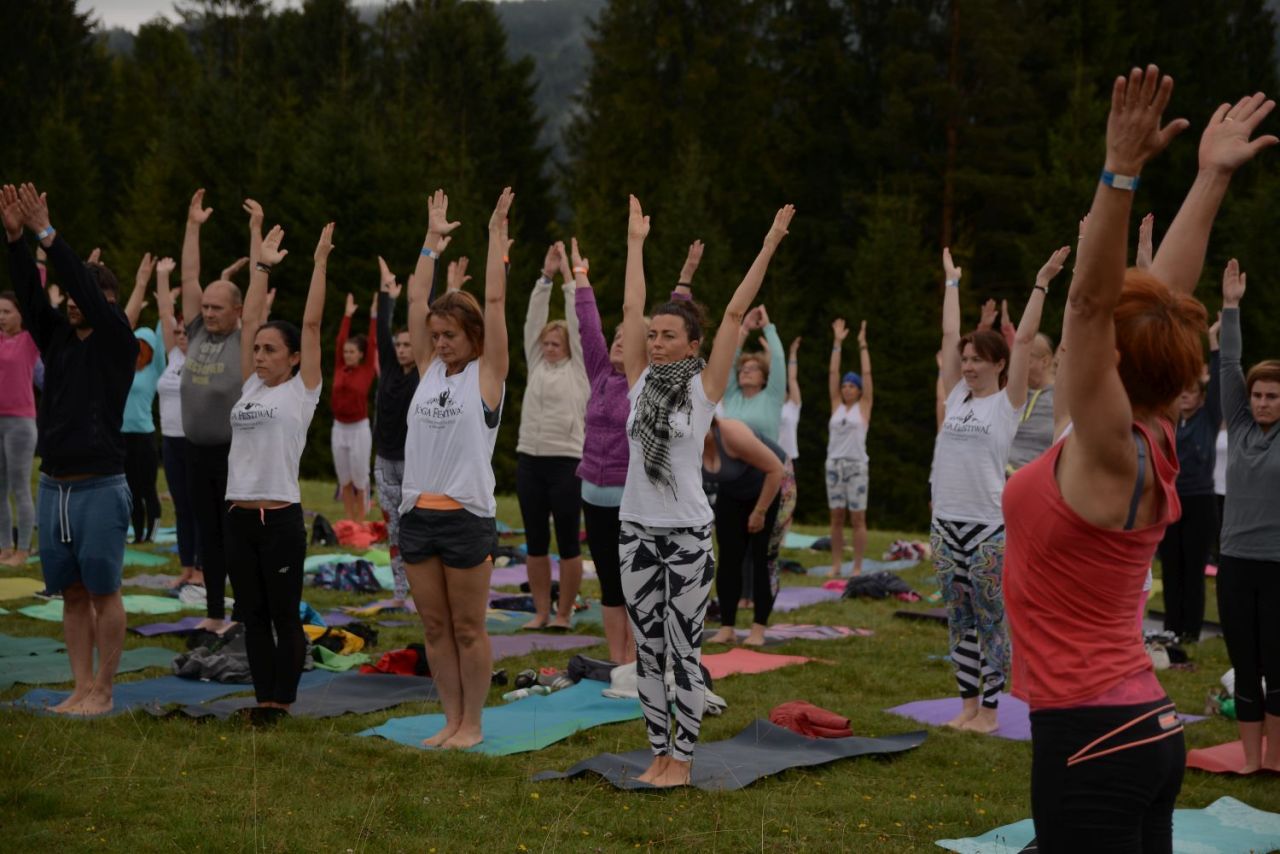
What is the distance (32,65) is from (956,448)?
42.0 meters

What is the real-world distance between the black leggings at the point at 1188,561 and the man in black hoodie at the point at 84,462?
7.65 meters

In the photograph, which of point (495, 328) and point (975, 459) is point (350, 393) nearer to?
point (495, 328)

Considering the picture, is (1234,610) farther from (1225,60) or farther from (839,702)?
(1225,60)

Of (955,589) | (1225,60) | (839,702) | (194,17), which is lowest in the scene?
(839,702)

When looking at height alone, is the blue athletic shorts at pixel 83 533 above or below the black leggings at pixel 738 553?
above

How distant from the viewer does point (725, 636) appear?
9266 mm

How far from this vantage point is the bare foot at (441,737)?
19.9ft

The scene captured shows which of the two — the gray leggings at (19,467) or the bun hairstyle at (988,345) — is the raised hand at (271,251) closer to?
the bun hairstyle at (988,345)

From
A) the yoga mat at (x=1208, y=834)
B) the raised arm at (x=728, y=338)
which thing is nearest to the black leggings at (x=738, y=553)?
the raised arm at (x=728, y=338)

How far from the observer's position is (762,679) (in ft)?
26.1

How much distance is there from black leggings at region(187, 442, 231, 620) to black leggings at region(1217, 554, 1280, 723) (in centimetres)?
581

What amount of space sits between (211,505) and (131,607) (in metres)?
1.89

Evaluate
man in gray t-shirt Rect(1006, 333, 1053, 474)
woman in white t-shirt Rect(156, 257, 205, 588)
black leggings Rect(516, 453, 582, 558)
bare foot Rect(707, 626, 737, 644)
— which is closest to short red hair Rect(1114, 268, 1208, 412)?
man in gray t-shirt Rect(1006, 333, 1053, 474)

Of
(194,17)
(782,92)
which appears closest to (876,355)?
(782,92)
